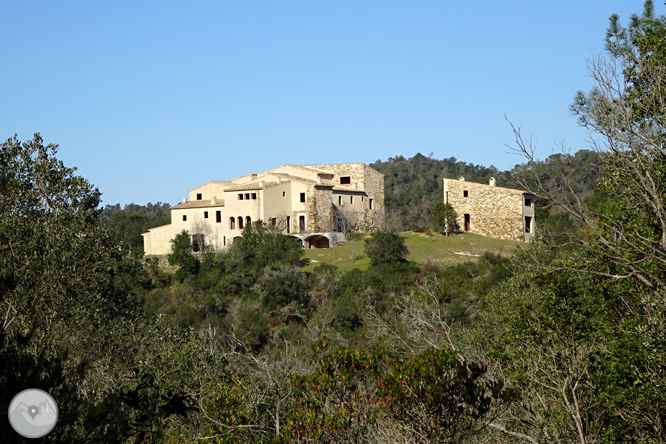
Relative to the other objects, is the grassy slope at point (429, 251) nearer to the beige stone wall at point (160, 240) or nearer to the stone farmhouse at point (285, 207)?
the stone farmhouse at point (285, 207)

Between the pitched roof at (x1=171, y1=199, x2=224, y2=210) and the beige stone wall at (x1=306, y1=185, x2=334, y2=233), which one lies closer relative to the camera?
the beige stone wall at (x1=306, y1=185, x2=334, y2=233)

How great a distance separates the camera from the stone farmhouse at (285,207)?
4519 cm

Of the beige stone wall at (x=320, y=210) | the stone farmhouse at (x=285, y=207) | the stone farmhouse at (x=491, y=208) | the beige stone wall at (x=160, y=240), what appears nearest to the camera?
the stone farmhouse at (x=491, y=208)

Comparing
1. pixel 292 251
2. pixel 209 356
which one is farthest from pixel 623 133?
pixel 292 251

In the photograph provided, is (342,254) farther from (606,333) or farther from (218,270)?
(606,333)

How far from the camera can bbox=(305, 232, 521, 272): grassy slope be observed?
4017 centimetres

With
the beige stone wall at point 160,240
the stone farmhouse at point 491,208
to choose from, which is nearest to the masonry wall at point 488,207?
the stone farmhouse at point 491,208

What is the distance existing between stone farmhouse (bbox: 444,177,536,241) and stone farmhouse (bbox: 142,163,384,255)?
19.0ft

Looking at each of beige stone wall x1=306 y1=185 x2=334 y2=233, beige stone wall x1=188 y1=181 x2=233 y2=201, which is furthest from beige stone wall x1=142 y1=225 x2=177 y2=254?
beige stone wall x1=306 y1=185 x2=334 y2=233

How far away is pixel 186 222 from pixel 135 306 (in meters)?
29.0

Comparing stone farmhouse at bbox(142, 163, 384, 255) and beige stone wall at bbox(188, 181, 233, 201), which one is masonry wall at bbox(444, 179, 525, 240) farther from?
beige stone wall at bbox(188, 181, 233, 201)

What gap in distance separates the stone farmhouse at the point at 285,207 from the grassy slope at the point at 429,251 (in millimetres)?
2094

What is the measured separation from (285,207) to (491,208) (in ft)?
43.9

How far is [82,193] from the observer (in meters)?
17.1
